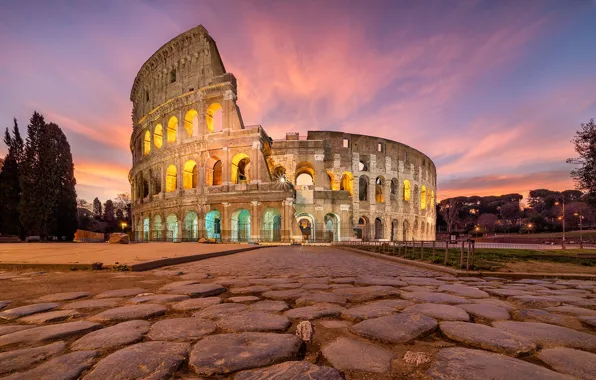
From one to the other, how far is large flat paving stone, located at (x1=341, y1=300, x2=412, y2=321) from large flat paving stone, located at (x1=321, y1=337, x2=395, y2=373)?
501 mm

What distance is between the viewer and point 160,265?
222 inches

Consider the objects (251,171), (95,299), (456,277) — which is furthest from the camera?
(251,171)

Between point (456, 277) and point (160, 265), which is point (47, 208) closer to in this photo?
point (160, 265)

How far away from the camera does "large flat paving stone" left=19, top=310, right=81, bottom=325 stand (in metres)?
1.98

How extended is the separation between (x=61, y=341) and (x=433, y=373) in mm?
1980

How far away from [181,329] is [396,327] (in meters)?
1.39

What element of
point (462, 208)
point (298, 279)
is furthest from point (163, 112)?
point (462, 208)

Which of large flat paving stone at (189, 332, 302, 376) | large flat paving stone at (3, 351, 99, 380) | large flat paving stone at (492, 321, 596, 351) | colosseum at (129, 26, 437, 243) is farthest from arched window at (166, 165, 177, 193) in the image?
large flat paving stone at (492, 321, 596, 351)

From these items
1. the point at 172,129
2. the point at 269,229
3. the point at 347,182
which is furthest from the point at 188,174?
the point at 347,182

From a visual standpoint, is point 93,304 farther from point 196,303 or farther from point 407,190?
point 407,190

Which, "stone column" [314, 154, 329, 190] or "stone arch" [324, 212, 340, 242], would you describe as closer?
"stone arch" [324, 212, 340, 242]

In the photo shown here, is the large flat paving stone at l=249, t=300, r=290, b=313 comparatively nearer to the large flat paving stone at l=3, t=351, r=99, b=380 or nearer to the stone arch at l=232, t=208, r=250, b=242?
the large flat paving stone at l=3, t=351, r=99, b=380

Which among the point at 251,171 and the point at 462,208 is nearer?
the point at 251,171

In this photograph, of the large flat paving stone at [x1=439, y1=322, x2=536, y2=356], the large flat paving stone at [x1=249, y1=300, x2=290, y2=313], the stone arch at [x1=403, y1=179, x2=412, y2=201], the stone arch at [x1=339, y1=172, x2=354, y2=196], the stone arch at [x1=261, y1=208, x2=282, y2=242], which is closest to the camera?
the large flat paving stone at [x1=439, y1=322, x2=536, y2=356]
